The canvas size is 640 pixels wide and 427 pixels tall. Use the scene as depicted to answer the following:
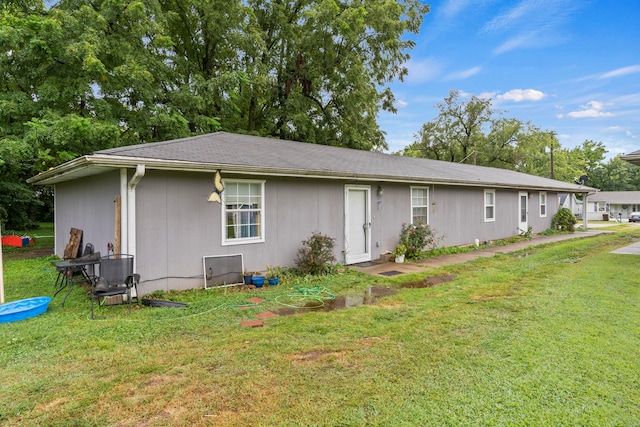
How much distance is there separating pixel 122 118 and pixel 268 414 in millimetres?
13770

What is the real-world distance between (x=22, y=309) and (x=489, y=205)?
14001 millimetres

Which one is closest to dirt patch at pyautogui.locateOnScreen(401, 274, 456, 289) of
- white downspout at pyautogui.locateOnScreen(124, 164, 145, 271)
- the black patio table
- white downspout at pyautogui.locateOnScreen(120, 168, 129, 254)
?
white downspout at pyautogui.locateOnScreen(124, 164, 145, 271)

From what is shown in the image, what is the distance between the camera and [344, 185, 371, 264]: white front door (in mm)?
8707

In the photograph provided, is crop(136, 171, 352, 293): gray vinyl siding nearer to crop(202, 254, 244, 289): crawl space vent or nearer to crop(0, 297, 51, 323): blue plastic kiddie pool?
crop(202, 254, 244, 289): crawl space vent

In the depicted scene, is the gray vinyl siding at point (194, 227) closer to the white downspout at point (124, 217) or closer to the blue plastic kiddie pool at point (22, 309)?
the white downspout at point (124, 217)

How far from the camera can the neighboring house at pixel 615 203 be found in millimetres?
37719

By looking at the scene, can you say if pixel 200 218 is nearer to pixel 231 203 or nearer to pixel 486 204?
pixel 231 203

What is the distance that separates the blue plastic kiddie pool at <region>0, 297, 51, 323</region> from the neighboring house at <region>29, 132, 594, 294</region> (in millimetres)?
1297

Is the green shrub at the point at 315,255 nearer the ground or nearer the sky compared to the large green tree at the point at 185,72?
nearer the ground

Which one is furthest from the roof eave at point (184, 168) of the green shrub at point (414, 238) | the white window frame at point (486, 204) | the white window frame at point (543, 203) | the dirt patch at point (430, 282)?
the white window frame at point (543, 203)

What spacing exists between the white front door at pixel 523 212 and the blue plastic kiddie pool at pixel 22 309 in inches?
648

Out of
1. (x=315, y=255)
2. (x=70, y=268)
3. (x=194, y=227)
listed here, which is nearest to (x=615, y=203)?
(x=315, y=255)

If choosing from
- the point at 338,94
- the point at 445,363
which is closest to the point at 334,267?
the point at 445,363

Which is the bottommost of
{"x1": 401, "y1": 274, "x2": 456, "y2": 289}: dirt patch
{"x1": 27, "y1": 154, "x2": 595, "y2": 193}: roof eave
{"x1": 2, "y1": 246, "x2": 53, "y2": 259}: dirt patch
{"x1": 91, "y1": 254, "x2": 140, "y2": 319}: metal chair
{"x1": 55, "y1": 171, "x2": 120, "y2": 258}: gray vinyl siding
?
{"x1": 401, "y1": 274, "x2": 456, "y2": 289}: dirt patch
